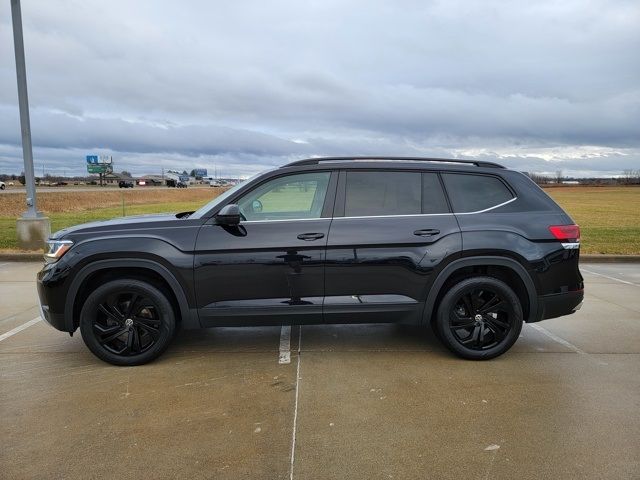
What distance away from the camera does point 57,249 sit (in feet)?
13.3

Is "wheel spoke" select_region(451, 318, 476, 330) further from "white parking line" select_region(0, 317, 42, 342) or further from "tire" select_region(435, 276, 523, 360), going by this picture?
"white parking line" select_region(0, 317, 42, 342)

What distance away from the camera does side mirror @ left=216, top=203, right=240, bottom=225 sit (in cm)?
388

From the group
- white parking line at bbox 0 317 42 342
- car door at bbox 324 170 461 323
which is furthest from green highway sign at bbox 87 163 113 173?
car door at bbox 324 170 461 323

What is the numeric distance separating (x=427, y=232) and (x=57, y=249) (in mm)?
3203

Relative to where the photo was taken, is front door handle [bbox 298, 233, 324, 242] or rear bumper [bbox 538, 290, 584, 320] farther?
rear bumper [bbox 538, 290, 584, 320]

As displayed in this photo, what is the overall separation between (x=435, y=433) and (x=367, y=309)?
50.3 inches

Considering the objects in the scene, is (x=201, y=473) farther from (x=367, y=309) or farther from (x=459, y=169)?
(x=459, y=169)

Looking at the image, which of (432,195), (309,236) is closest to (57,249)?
(309,236)

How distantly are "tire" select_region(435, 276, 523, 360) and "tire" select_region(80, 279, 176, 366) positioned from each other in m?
2.43

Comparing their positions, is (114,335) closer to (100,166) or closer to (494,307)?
(494,307)

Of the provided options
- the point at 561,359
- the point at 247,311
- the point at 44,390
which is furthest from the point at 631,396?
the point at 44,390

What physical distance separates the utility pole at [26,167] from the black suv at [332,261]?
674cm

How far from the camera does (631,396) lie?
3602 mm

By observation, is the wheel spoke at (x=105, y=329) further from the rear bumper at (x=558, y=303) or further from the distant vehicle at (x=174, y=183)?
the distant vehicle at (x=174, y=183)
